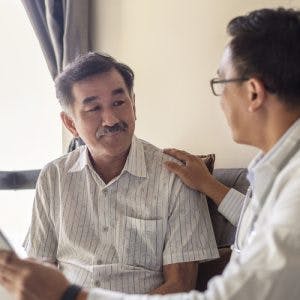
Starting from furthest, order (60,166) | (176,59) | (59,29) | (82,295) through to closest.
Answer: (59,29) < (176,59) < (60,166) < (82,295)

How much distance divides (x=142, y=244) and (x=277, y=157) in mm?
737

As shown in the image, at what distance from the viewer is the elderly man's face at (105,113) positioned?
165 centimetres

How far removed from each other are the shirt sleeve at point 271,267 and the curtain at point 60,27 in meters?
1.77

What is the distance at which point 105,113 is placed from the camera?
1.67 m

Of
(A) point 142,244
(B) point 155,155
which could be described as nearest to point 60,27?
(B) point 155,155

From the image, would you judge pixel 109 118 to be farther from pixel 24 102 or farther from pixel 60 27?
pixel 24 102

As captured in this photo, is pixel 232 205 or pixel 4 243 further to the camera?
pixel 232 205

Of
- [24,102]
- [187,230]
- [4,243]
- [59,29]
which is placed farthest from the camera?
[24,102]

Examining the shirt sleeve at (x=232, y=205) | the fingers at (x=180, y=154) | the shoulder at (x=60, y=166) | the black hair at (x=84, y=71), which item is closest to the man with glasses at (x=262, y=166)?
the shirt sleeve at (x=232, y=205)

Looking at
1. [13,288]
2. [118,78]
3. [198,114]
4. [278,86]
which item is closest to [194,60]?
[198,114]

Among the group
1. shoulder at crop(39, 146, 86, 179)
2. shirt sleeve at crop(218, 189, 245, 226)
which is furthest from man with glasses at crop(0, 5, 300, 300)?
shoulder at crop(39, 146, 86, 179)

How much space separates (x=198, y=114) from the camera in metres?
2.01

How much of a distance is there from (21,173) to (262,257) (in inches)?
66.5

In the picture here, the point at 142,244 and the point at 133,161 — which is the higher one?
the point at 133,161
